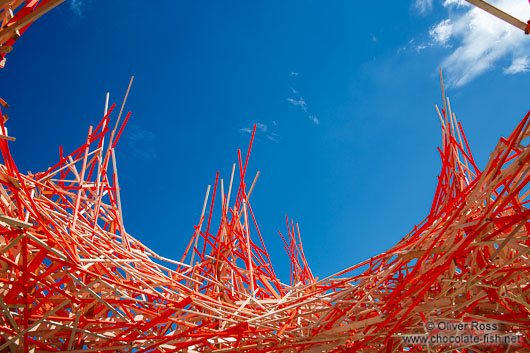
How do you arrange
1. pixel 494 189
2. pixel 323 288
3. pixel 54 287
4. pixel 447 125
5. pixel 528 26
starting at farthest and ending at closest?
1. pixel 323 288
2. pixel 447 125
3. pixel 54 287
4. pixel 494 189
5. pixel 528 26

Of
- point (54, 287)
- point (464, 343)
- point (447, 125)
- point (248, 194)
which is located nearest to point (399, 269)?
point (464, 343)

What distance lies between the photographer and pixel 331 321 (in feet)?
2.85

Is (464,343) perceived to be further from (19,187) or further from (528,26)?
(19,187)

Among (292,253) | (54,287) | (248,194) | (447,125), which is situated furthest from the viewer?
(292,253)

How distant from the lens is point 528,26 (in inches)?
21.3

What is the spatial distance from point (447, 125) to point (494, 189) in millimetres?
299

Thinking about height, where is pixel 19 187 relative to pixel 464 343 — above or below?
above

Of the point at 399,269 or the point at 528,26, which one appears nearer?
the point at 528,26

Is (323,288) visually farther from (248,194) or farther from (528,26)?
(528,26)

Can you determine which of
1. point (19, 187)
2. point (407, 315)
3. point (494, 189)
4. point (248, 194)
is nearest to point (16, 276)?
point (19, 187)

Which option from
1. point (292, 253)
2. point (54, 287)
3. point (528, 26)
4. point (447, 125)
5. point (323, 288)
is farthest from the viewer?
point (292, 253)

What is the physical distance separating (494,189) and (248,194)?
2.34ft

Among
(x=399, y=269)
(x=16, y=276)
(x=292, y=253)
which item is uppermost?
(x=292, y=253)

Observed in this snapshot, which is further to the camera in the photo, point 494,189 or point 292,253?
point 292,253
